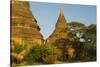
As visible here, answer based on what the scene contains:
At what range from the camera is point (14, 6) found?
7.36 ft

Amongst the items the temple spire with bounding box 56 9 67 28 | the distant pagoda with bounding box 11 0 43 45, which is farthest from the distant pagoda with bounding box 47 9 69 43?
Answer: the distant pagoda with bounding box 11 0 43 45

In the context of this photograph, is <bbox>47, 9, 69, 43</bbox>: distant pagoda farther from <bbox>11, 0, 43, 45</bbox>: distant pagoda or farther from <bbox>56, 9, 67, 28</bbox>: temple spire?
<bbox>11, 0, 43, 45</bbox>: distant pagoda

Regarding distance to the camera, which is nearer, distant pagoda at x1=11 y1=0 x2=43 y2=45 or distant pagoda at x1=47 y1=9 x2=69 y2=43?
distant pagoda at x1=11 y1=0 x2=43 y2=45

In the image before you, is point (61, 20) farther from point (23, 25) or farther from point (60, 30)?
point (23, 25)

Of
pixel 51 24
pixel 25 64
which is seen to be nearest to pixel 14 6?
pixel 51 24

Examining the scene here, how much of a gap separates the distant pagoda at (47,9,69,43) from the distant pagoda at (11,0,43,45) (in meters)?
0.16

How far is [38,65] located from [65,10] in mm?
705

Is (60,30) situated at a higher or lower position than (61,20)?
lower

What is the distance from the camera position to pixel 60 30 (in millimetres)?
2430

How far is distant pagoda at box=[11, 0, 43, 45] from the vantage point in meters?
2.24

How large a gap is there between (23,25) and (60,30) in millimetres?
439

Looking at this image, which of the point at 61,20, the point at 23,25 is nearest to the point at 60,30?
the point at 61,20

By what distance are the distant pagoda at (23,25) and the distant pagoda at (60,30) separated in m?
0.16
